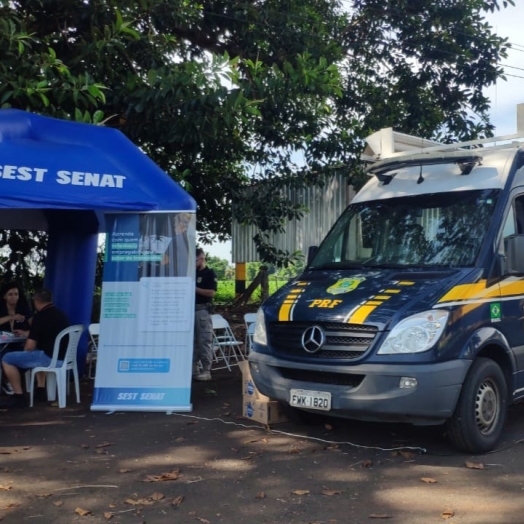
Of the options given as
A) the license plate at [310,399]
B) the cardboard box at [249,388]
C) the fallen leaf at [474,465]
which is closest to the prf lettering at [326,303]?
the license plate at [310,399]

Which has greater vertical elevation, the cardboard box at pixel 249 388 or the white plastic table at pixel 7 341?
the white plastic table at pixel 7 341

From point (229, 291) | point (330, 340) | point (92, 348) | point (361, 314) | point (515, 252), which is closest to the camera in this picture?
point (361, 314)

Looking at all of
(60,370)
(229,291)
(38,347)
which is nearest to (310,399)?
(60,370)

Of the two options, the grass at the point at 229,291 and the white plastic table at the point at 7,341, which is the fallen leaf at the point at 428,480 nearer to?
the white plastic table at the point at 7,341

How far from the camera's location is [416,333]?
222 inches

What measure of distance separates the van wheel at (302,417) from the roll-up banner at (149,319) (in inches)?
48.9

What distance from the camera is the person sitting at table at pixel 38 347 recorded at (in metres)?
8.06

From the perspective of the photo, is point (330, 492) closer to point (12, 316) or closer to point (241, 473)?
point (241, 473)

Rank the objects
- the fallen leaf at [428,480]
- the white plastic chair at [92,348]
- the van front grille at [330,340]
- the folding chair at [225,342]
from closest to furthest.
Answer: the fallen leaf at [428,480] → the van front grille at [330,340] → the white plastic chair at [92,348] → the folding chair at [225,342]

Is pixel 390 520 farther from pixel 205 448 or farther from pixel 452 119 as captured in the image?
pixel 452 119

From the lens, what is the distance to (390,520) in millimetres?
4594

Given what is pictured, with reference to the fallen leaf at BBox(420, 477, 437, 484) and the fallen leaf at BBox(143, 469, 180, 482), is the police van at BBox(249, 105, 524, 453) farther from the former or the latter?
the fallen leaf at BBox(143, 469, 180, 482)

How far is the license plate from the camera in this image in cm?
589

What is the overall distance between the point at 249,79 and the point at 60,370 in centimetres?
512
